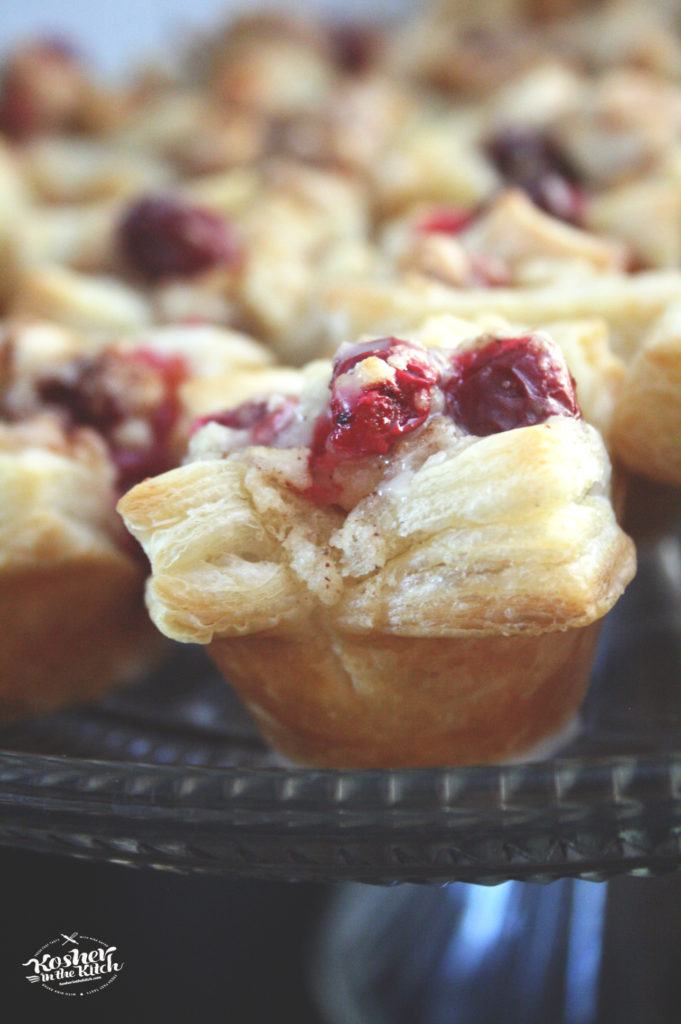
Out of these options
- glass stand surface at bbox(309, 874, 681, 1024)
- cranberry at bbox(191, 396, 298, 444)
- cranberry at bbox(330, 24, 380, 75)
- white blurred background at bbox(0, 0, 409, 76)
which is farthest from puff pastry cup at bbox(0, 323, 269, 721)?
white blurred background at bbox(0, 0, 409, 76)

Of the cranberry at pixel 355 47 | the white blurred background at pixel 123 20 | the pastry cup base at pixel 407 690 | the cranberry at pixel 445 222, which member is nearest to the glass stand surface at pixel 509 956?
the pastry cup base at pixel 407 690

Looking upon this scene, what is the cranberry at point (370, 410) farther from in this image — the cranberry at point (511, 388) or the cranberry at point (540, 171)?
the cranberry at point (540, 171)

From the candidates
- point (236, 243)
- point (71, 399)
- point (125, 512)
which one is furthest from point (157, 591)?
point (236, 243)

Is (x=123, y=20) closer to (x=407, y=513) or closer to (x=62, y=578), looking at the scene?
(x=62, y=578)

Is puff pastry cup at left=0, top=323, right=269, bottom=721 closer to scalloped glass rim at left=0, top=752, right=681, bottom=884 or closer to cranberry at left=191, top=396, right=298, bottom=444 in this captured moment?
cranberry at left=191, top=396, right=298, bottom=444

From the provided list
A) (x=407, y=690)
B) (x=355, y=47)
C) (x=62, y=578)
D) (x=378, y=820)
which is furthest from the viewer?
(x=355, y=47)

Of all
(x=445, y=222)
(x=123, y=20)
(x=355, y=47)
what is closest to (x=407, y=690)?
(x=445, y=222)

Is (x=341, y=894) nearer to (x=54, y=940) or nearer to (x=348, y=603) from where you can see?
(x=54, y=940)
